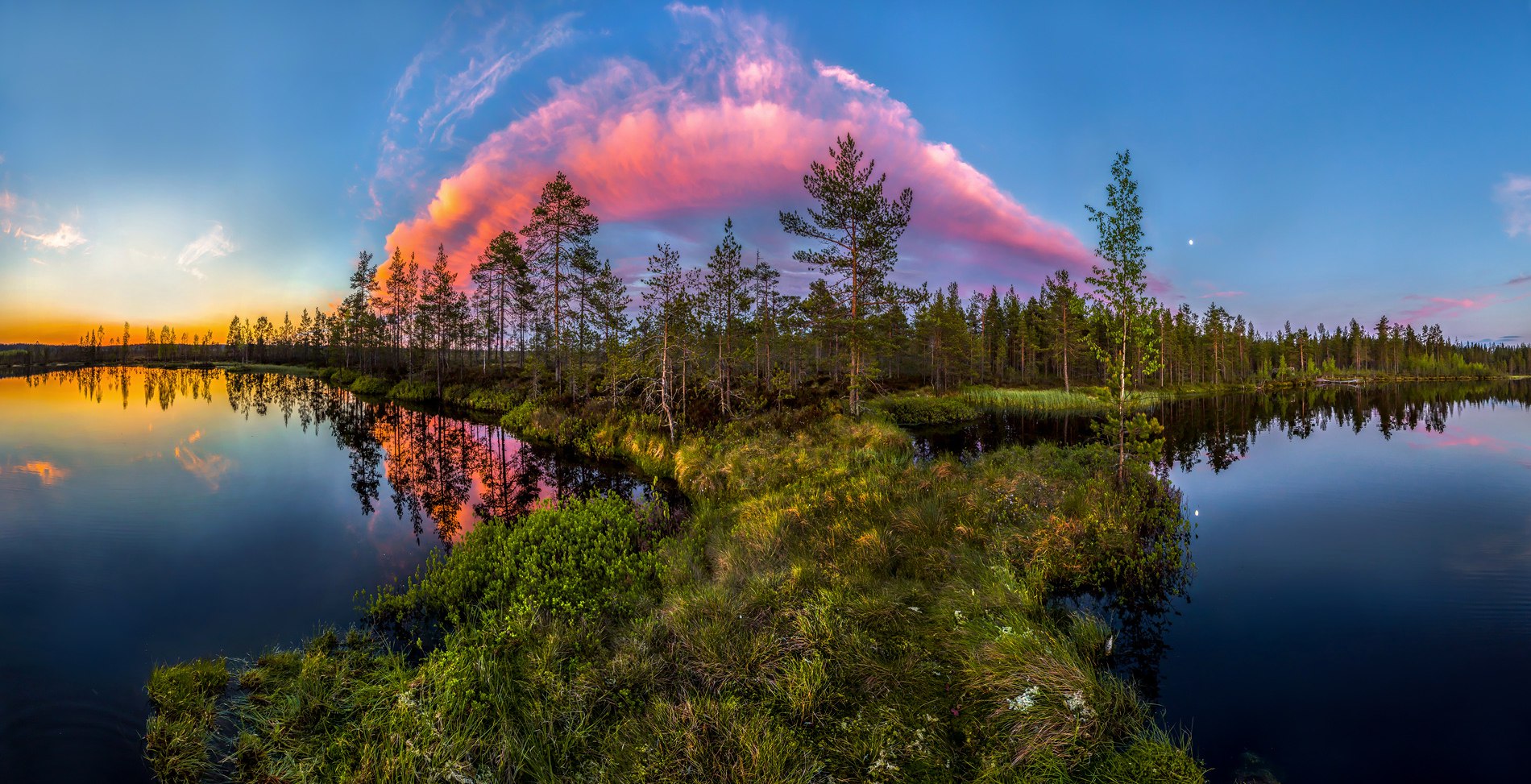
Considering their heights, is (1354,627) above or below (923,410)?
below

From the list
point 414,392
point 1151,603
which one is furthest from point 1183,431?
point 414,392

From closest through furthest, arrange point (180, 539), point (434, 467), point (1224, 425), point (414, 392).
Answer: point (180, 539), point (434, 467), point (1224, 425), point (414, 392)

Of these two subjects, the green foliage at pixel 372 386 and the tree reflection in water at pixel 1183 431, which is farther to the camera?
the green foliage at pixel 372 386

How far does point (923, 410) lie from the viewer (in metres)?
35.2

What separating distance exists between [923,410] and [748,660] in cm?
3184

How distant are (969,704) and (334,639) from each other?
8.51m

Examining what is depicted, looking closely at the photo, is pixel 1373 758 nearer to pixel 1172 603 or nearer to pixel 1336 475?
pixel 1172 603

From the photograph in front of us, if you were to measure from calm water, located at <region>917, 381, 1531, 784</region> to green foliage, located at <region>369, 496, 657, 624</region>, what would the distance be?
24.6 ft

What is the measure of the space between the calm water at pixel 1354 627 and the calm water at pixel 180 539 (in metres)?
12.2

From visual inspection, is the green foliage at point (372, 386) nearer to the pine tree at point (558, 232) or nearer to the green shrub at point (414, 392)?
the green shrub at point (414, 392)

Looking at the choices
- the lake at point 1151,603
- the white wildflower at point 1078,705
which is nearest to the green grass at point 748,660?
the white wildflower at point 1078,705

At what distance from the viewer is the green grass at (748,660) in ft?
14.2

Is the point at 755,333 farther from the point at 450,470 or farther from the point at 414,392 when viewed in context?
the point at 414,392

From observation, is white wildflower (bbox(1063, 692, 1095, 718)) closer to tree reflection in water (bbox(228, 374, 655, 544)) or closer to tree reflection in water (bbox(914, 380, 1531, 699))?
tree reflection in water (bbox(914, 380, 1531, 699))
